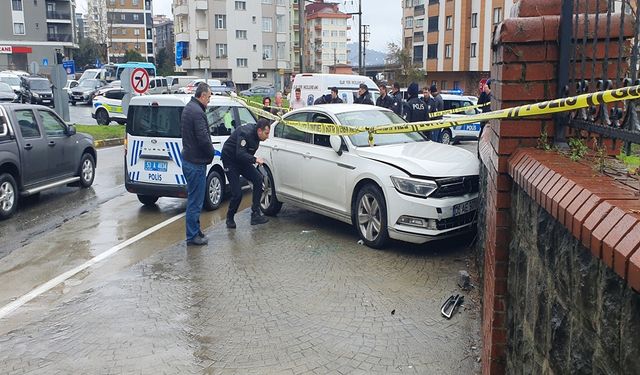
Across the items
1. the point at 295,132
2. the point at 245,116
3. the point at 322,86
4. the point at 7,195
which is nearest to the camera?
the point at 295,132

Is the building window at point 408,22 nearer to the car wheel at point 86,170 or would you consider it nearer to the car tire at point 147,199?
the car wheel at point 86,170

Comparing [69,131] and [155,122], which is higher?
[155,122]

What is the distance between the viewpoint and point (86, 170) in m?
12.5

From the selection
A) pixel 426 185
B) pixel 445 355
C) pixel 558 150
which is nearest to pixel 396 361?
pixel 445 355

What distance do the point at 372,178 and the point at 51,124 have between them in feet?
22.2

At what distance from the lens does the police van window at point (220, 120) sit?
1041cm

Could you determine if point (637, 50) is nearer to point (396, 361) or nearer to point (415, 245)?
point (396, 361)

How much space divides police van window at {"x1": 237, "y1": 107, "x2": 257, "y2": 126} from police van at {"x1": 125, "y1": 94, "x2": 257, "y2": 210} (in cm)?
86

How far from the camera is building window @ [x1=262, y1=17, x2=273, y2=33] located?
78.1 m

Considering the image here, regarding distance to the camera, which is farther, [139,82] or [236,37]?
[236,37]

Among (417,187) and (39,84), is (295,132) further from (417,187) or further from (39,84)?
(39,84)

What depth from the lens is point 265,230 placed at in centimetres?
883

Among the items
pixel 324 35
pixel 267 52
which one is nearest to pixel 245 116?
pixel 267 52

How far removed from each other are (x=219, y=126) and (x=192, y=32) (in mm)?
67935
